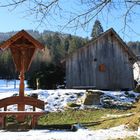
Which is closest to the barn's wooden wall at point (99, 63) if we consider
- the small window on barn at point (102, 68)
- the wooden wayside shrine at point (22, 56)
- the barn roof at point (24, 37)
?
the small window on barn at point (102, 68)

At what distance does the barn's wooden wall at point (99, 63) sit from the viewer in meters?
30.1

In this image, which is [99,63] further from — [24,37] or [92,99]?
[24,37]

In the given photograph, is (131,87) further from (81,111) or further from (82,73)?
(81,111)

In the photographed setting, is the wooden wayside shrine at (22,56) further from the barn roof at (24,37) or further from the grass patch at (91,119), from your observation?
the grass patch at (91,119)

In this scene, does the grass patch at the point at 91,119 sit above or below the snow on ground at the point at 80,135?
above

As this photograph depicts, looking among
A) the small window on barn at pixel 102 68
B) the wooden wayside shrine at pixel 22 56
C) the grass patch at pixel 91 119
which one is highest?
the small window on barn at pixel 102 68

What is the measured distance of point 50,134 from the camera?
9672mm

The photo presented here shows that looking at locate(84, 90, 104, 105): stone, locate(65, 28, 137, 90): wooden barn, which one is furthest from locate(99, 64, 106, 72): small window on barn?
locate(84, 90, 104, 105): stone

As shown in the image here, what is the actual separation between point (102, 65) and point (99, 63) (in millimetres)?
300

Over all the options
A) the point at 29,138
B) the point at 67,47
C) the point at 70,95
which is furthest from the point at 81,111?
the point at 67,47

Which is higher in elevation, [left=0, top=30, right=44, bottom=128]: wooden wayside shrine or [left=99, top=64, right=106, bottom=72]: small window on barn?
[left=99, top=64, right=106, bottom=72]: small window on barn

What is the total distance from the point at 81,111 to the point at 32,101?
198 inches

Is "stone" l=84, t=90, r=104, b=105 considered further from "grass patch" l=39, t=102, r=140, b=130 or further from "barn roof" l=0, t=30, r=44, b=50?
"barn roof" l=0, t=30, r=44, b=50

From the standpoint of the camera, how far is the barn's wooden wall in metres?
30.1
